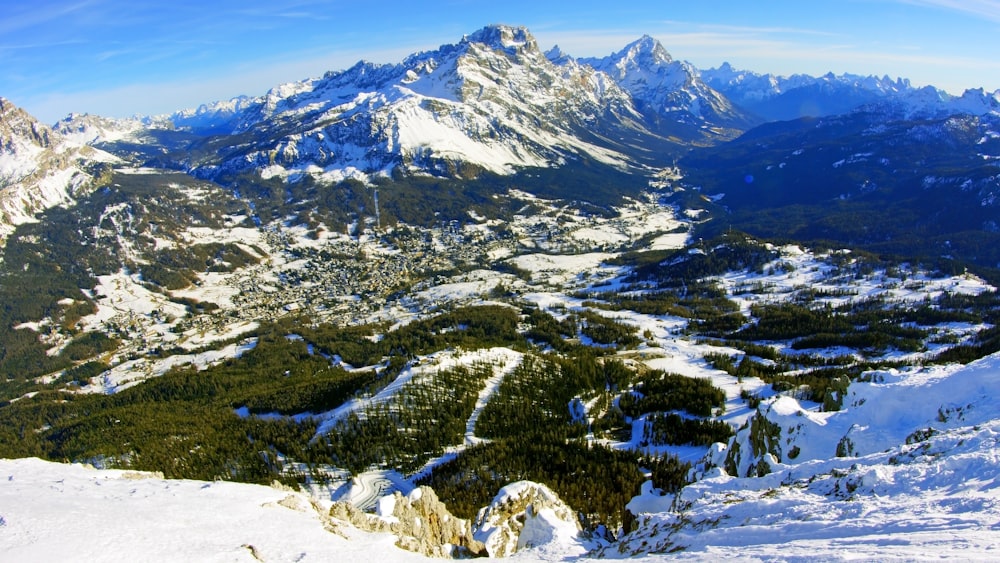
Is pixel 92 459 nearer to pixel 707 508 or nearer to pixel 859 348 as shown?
pixel 707 508

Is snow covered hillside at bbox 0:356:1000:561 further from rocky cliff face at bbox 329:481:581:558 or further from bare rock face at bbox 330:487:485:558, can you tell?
bare rock face at bbox 330:487:485:558

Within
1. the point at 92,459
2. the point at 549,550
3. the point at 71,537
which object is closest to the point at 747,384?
the point at 549,550

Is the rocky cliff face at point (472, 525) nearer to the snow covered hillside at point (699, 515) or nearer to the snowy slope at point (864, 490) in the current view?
the snow covered hillside at point (699, 515)

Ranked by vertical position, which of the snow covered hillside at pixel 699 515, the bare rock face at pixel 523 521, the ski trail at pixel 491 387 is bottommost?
the ski trail at pixel 491 387

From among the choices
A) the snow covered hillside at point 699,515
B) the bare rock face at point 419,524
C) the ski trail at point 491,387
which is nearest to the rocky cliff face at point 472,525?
the bare rock face at point 419,524

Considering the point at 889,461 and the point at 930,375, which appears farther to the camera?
the point at 930,375
